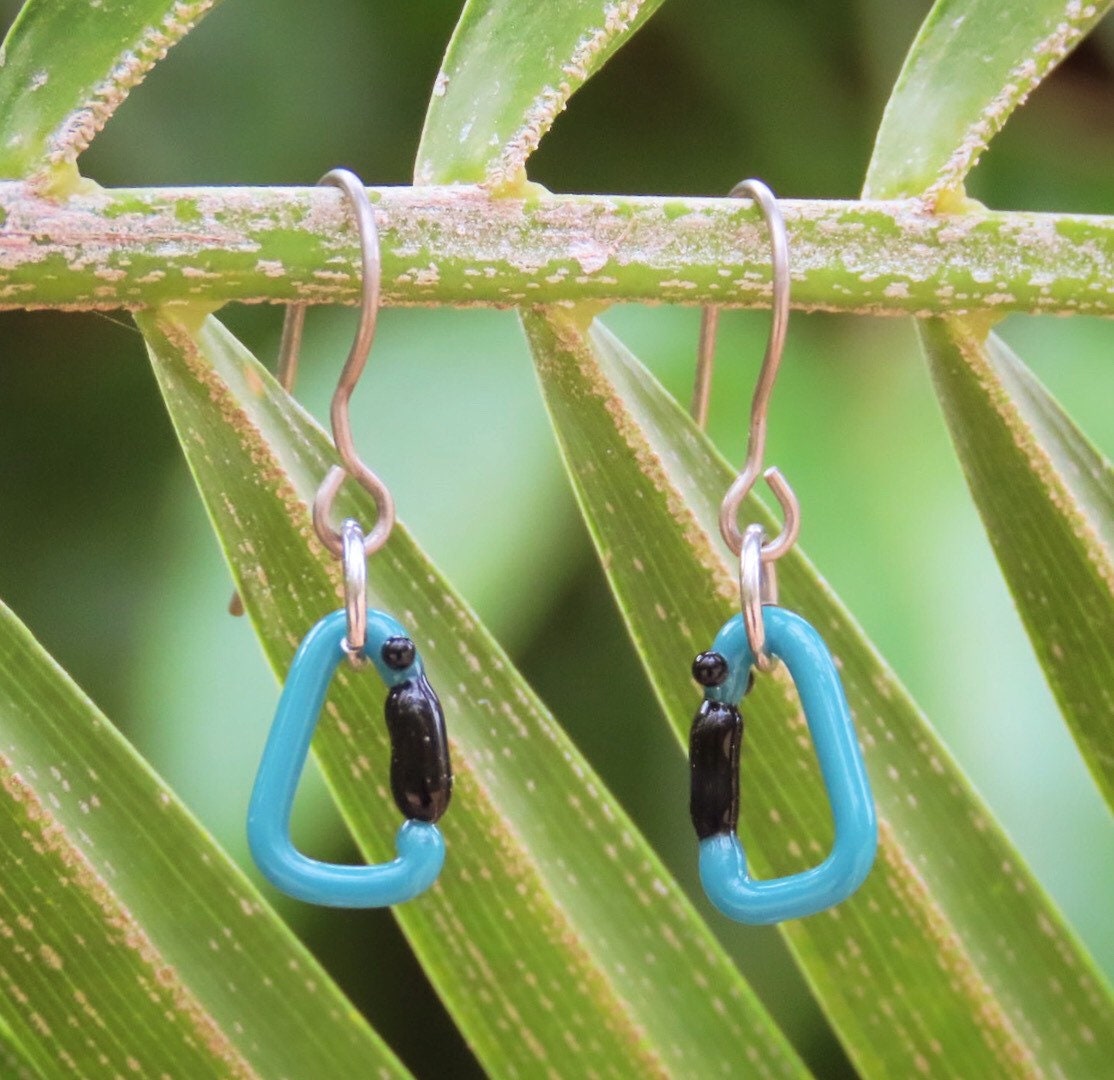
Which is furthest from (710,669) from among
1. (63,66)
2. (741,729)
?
(63,66)

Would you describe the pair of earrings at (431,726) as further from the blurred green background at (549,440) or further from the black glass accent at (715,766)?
the blurred green background at (549,440)

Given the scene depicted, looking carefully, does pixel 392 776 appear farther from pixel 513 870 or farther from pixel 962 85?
pixel 962 85

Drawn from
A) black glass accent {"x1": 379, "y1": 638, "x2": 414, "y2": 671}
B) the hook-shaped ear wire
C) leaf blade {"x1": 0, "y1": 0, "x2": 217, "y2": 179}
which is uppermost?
leaf blade {"x1": 0, "y1": 0, "x2": 217, "y2": 179}

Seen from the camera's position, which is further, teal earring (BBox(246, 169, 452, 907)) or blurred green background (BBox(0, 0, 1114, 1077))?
blurred green background (BBox(0, 0, 1114, 1077))

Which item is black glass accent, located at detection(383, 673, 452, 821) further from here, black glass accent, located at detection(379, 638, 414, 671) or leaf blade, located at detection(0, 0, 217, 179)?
leaf blade, located at detection(0, 0, 217, 179)

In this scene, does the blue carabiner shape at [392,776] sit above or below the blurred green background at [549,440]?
below

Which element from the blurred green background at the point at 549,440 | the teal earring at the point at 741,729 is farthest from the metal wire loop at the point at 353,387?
the blurred green background at the point at 549,440

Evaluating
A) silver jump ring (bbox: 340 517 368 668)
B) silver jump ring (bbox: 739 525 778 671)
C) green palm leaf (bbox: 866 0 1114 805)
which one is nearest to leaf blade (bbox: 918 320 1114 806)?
green palm leaf (bbox: 866 0 1114 805)
